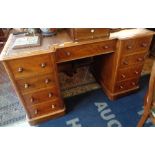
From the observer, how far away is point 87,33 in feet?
4.32

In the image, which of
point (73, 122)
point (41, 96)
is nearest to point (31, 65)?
point (41, 96)

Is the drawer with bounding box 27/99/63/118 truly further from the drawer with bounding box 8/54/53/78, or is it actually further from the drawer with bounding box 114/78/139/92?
the drawer with bounding box 114/78/139/92

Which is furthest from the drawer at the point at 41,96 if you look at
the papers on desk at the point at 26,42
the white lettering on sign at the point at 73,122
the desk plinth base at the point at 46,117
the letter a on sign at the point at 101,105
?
the letter a on sign at the point at 101,105

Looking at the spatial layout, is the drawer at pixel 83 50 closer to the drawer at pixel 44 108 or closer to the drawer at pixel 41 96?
the drawer at pixel 41 96

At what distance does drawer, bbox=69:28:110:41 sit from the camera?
1275mm

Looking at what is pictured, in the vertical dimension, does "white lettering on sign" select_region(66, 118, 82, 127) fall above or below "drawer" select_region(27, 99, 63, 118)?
below

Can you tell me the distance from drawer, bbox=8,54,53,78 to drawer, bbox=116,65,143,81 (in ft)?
2.52

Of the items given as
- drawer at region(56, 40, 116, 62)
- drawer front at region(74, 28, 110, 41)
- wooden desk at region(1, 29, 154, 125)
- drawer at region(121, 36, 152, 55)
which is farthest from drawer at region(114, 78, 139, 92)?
drawer front at region(74, 28, 110, 41)

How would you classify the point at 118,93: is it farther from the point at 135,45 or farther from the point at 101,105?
the point at 135,45
